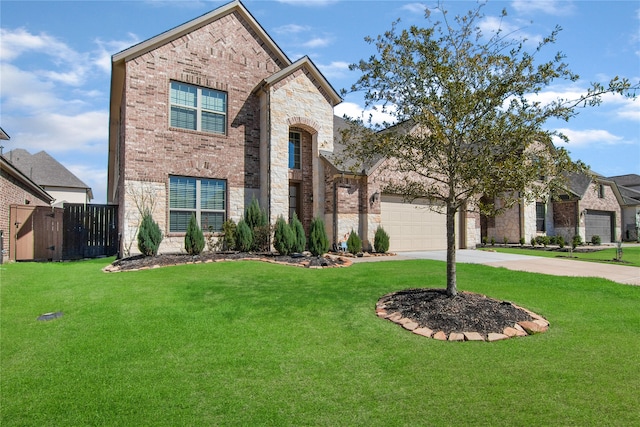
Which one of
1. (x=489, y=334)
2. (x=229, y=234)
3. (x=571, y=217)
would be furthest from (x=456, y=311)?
(x=571, y=217)

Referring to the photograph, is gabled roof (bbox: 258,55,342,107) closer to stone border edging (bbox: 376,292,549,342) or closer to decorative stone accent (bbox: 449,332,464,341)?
stone border edging (bbox: 376,292,549,342)

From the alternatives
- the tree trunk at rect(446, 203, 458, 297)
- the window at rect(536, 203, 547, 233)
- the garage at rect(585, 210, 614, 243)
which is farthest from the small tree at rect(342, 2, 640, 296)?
the garage at rect(585, 210, 614, 243)

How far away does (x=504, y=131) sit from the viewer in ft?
19.0

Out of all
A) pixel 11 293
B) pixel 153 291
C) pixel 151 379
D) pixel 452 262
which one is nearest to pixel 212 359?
pixel 151 379

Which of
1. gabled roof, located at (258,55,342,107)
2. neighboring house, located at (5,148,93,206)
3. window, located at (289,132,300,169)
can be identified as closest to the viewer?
gabled roof, located at (258,55,342,107)

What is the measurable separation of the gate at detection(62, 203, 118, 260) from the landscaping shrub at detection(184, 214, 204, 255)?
4.09 m

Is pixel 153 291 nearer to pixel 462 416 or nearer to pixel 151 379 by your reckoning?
pixel 151 379

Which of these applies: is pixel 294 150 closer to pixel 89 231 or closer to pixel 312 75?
pixel 312 75

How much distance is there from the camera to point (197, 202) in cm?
1398

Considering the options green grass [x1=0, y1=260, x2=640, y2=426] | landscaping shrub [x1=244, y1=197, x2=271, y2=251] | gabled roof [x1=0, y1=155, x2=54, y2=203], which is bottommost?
green grass [x1=0, y1=260, x2=640, y2=426]

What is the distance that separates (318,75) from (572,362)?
562 inches

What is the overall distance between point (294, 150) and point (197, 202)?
15.2ft

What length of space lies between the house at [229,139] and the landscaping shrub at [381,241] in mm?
281

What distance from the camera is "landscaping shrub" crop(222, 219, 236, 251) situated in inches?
539
